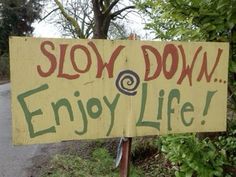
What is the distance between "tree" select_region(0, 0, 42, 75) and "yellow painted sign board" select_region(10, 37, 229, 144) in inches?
1305

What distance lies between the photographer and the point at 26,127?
2.28m

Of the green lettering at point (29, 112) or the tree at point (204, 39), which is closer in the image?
the green lettering at point (29, 112)

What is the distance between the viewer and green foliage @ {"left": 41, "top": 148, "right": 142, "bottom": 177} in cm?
491

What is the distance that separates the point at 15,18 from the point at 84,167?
111 ft

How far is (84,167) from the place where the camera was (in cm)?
520

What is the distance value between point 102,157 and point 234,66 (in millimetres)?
3030

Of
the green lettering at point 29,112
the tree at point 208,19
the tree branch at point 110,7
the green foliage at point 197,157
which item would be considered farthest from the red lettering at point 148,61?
the tree branch at point 110,7

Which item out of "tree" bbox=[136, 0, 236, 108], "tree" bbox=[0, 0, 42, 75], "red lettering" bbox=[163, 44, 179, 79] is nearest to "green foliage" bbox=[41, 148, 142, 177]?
"tree" bbox=[136, 0, 236, 108]

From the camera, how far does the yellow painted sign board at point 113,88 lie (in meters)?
2.28

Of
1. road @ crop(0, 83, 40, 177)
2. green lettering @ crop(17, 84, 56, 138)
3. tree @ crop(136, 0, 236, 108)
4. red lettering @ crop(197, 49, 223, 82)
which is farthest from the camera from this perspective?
road @ crop(0, 83, 40, 177)

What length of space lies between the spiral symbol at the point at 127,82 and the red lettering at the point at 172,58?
8.1 inches

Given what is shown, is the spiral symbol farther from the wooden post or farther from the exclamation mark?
the exclamation mark

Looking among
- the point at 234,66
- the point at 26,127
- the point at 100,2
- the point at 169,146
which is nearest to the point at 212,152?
the point at 169,146

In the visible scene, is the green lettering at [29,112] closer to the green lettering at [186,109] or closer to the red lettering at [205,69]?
the green lettering at [186,109]
